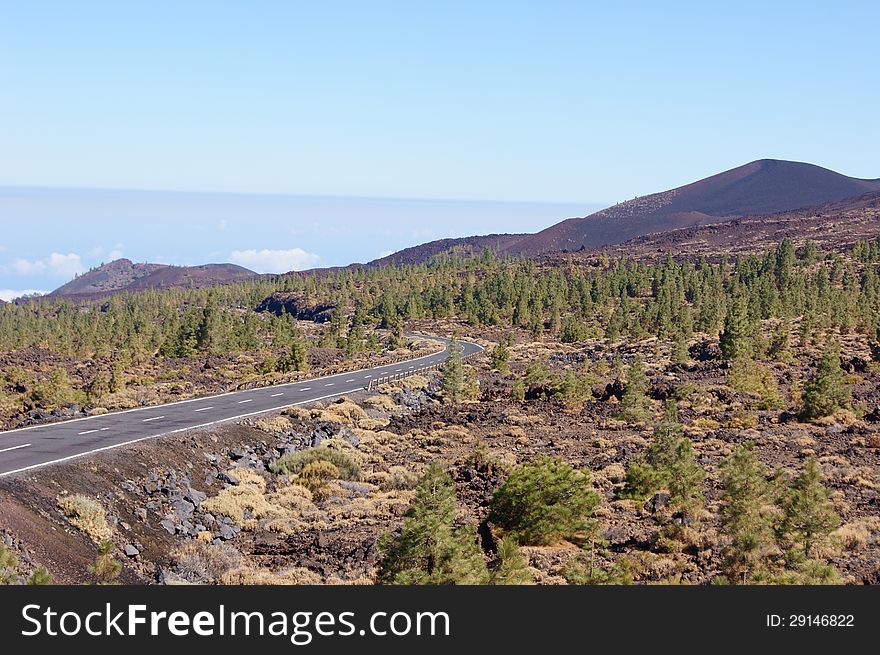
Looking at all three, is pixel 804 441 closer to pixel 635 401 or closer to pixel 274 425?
pixel 635 401

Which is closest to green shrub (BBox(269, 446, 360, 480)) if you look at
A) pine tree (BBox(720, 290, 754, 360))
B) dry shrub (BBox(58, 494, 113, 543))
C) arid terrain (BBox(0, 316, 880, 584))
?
arid terrain (BBox(0, 316, 880, 584))

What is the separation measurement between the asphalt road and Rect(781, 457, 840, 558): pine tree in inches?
703

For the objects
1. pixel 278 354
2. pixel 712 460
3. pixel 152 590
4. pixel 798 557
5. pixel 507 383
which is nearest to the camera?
pixel 152 590

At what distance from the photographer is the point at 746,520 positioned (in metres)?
17.0

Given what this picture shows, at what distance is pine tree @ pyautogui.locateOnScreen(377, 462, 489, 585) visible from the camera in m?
13.5

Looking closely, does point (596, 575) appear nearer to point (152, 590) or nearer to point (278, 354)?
point (152, 590)

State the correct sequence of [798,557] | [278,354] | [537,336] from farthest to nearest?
[537,336]
[278,354]
[798,557]

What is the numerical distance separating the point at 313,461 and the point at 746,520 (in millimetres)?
14395

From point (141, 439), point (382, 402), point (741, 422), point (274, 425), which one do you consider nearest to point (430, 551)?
point (141, 439)

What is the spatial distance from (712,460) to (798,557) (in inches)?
537

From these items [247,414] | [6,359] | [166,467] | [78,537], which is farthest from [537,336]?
[78,537]

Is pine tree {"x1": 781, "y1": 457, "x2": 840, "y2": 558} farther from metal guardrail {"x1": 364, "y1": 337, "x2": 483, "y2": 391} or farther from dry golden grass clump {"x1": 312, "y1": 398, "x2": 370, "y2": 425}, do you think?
metal guardrail {"x1": 364, "y1": 337, "x2": 483, "y2": 391}

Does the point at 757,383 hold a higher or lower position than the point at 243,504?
lower

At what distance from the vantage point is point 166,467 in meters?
22.6
